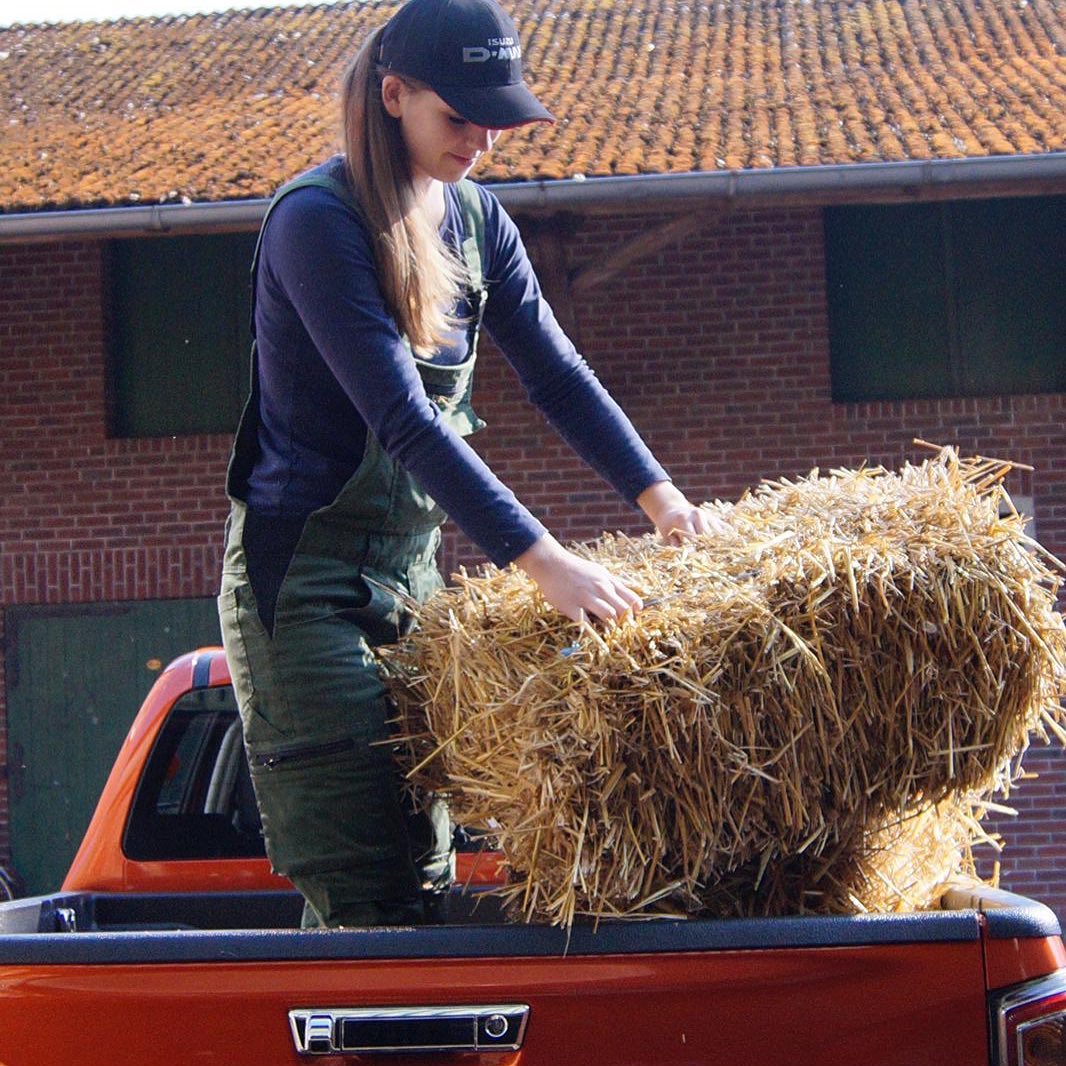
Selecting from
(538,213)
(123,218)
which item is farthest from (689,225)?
(123,218)

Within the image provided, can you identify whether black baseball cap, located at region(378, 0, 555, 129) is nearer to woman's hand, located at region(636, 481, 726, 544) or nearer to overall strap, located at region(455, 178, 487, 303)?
overall strap, located at region(455, 178, 487, 303)

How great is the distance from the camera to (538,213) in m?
8.61

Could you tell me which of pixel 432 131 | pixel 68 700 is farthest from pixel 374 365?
pixel 68 700

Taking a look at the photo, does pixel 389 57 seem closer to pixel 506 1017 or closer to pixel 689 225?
pixel 506 1017

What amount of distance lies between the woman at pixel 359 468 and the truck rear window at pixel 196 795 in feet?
4.32

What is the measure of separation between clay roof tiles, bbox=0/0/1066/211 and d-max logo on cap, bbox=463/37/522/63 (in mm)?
6079

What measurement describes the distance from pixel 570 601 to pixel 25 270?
8663 mm

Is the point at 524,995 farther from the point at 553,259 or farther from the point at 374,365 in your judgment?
the point at 553,259

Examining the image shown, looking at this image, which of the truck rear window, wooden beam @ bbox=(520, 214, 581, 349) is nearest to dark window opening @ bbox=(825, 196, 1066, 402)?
wooden beam @ bbox=(520, 214, 581, 349)

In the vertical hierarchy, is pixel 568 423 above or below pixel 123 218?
above

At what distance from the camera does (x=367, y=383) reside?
2287 millimetres

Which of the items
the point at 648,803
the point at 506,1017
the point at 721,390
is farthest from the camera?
the point at 721,390

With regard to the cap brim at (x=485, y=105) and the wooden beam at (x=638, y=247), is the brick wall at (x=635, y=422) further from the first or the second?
the cap brim at (x=485, y=105)

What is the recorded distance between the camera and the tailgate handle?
1931 mm
